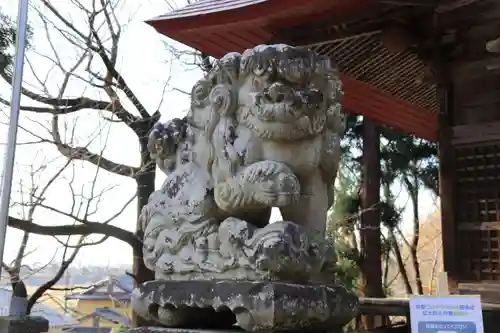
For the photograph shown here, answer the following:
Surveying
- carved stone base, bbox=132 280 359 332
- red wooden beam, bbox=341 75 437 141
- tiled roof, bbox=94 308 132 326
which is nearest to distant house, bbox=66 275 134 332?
tiled roof, bbox=94 308 132 326

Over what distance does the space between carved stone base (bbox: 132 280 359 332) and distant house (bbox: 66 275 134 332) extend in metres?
8.81

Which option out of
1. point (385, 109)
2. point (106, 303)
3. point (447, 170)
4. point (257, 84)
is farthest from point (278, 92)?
point (106, 303)

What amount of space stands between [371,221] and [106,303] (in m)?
9.37

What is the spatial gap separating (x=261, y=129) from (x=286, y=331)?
76 centimetres

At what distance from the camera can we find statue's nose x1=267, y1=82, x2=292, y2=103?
2125 millimetres

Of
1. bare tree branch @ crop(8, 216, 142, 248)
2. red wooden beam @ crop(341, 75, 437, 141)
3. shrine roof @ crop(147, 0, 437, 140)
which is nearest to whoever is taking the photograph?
shrine roof @ crop(147, 0, 437, 140)

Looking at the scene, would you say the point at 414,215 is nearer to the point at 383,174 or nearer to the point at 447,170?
the point at 383,174

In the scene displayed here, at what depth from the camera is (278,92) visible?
2123mm

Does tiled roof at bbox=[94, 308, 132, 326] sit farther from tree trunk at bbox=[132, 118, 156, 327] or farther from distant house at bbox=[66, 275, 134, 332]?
tree trunk at bbox=[132, 118, 156, 327]

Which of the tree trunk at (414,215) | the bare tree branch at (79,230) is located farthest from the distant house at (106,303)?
the tree trunk at (414,215)

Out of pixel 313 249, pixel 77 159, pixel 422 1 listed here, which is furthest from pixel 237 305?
pixel 77 159

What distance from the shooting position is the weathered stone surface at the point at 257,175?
2066mm

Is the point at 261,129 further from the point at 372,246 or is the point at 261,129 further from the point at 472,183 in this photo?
the point at 372,246

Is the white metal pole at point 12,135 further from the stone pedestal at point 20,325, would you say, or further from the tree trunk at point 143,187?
the tree trunk at point 143,187
